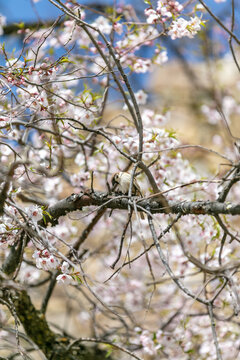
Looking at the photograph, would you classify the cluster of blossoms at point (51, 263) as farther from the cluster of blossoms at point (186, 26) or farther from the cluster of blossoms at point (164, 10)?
the cluster of blossoms at point (164, 10)

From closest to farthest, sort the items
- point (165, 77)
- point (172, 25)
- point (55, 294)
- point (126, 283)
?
point (172, 25)
point (126, 283)
point (55, 294)
point (165, 77)

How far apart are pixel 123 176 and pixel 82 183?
548mm

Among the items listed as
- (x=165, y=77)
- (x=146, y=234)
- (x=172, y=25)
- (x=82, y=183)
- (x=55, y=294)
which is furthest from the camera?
(x=165, y=77)

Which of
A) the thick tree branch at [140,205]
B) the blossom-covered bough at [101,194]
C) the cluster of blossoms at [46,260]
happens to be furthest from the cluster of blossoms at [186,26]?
the cluster of blossoms at [46,260]

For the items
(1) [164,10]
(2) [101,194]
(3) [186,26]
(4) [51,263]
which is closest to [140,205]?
(2) [101,194]

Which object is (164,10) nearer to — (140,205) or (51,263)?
(140,205)

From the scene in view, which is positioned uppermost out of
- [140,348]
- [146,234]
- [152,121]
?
[152,121]

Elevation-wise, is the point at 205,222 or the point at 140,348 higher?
the point at 205,222

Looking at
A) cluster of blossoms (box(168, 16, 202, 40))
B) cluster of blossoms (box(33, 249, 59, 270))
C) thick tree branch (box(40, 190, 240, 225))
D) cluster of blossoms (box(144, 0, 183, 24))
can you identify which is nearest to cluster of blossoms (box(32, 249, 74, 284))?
cluster of blossoms (box(33, 249, 59, 270))

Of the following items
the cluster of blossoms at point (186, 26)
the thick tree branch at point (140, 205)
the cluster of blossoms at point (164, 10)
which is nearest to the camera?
the thick tree branch at point (140, 205)

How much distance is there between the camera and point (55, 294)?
8.33m

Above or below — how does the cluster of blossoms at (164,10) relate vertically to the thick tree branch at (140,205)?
above

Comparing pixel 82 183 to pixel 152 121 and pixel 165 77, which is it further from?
pixel 165 77

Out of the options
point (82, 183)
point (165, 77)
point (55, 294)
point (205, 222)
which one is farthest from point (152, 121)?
point (165, 77)
